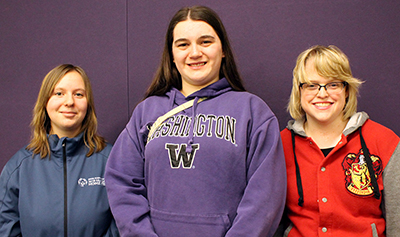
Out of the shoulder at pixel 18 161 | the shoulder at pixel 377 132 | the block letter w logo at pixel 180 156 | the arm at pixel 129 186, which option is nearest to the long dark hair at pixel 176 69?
the arm at pixel 129 186

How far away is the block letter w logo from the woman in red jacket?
563mm

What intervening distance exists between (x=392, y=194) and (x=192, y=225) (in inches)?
37.3

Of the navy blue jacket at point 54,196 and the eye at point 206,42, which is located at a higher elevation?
the eye at point 206,42

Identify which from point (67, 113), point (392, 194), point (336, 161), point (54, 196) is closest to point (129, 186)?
point (54, 196)

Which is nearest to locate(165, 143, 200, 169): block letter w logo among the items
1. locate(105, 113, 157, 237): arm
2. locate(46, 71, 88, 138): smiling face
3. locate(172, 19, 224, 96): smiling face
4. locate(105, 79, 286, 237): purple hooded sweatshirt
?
locate(105, 79, 286, 237): purple hooded sweatshirt

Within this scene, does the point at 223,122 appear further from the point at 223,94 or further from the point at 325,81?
the point at 325,81

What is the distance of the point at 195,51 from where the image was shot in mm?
1522

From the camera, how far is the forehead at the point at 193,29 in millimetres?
1539

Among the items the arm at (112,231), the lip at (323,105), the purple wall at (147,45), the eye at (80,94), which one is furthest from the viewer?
the purple wall at (147,45)

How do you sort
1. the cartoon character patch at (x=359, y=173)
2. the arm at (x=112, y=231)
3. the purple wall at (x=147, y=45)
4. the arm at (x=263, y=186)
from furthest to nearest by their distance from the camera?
the purple wall at (x=147, y=45)
the arm at (x=112, y=231)
the cartoon character patch at (x=359, y=173)
the arm at (x=263, y=186)

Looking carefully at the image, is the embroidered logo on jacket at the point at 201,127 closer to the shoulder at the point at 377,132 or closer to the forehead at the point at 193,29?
the forehead at the point at 193,29

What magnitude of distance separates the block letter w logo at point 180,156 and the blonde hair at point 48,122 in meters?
0.63

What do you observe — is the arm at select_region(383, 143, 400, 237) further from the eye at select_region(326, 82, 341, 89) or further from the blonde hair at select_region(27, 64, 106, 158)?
the blonde hair at select_region(27, 64, 106, 158)

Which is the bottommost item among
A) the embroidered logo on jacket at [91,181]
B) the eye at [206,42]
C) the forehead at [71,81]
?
the embroidered logo on jacket at [91,181]
